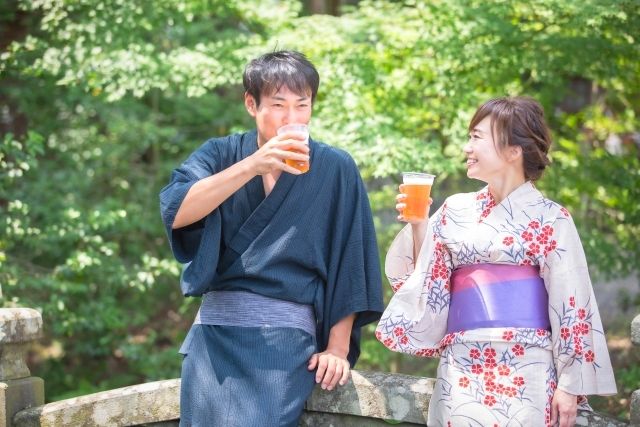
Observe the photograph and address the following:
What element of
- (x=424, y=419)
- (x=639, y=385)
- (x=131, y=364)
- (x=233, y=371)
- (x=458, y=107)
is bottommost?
(x=131, y=364)

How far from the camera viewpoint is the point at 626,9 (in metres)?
5.09

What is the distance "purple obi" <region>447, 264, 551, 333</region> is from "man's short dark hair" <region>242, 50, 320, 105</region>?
984 mm

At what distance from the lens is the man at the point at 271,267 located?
3.48 m

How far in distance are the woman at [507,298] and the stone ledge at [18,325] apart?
1884 millimetres

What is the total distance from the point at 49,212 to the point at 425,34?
11.8 feet

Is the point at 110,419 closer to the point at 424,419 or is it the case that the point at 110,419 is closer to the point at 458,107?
the point at 424,419

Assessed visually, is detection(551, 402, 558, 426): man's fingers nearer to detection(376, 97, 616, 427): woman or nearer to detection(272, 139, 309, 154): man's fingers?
detection(376, 97, 616, 427): woman

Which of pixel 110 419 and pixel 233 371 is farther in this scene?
pixel 110 419

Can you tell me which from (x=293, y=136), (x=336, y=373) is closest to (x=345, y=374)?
(x=336, y=373)

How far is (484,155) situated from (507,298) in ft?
1.73

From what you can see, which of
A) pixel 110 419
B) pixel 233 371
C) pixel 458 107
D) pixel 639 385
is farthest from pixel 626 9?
pixel 110 419

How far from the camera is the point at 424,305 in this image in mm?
3428

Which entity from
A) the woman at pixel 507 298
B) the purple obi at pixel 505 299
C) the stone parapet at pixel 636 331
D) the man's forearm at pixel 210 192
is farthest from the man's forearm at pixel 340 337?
the stone parapet at pixel 636 331

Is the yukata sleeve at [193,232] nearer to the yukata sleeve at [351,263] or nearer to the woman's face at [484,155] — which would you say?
the yukata sleeve at [351,263]
